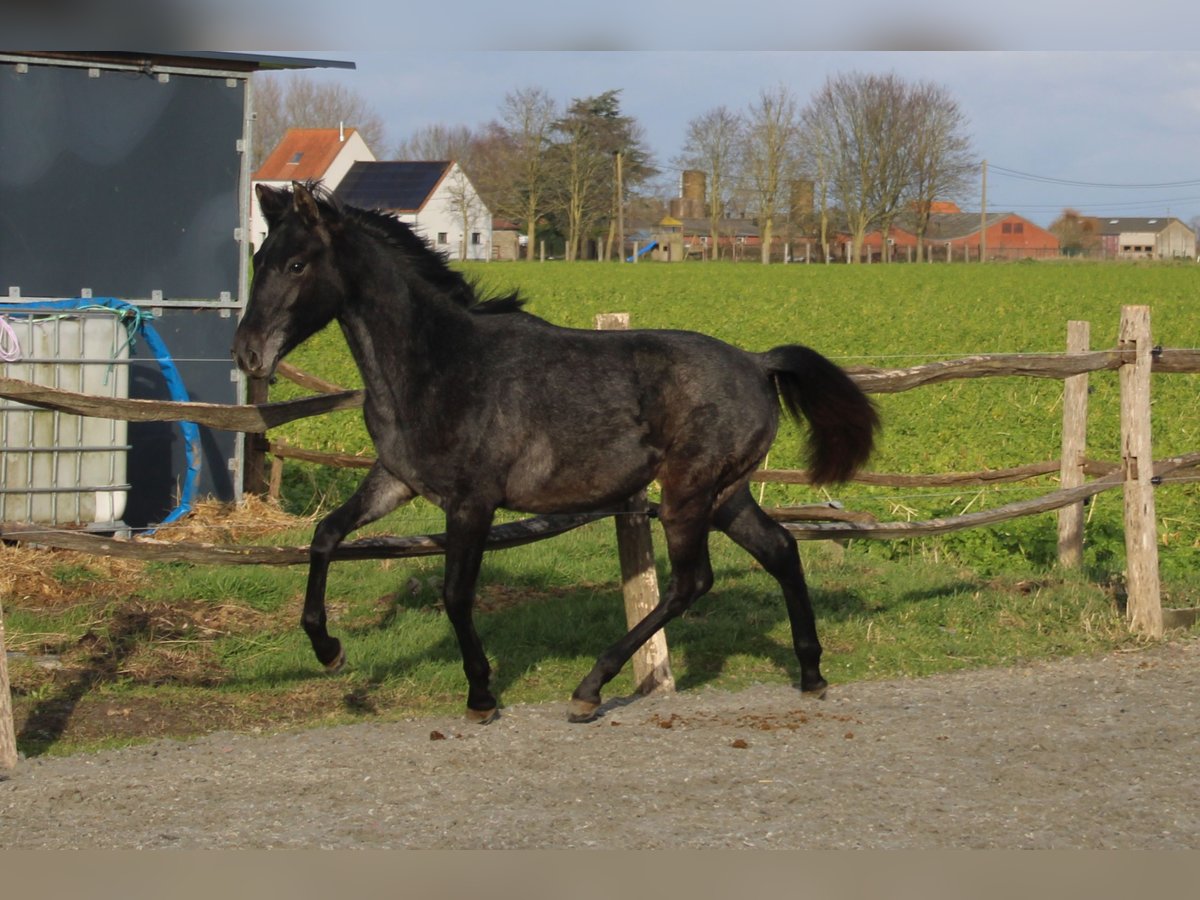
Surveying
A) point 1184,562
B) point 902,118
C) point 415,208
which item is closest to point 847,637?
point 1184,562

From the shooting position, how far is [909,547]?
1071cm

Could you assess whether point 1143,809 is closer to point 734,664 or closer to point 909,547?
point 734,664

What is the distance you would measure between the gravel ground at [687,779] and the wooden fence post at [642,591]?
0.68 feet

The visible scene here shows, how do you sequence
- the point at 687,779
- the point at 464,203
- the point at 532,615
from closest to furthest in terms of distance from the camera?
1. the point at 687,779
2. the point at 532,615
3. the point at 464,203

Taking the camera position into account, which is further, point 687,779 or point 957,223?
point 957,223

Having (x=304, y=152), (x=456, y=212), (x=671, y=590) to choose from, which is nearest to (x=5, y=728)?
(x=671, y=590)

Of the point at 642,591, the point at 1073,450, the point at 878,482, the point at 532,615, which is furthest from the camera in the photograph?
the point at 878,482

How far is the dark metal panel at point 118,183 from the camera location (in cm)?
998

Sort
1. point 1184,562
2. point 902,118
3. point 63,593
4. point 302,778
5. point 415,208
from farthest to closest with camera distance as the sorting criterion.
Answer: point 902,118 < point 415,208 < point 1184,562 < point 63,593 < point 302,778

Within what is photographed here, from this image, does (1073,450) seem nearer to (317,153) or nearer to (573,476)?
(573,476)

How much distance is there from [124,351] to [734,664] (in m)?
4.60

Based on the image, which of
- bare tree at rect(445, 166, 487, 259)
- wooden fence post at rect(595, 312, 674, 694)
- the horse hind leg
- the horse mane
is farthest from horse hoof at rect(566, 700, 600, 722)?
bare tree at rect(445, 166, 487, 259)

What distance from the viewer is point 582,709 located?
634 cm

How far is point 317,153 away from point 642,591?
97.2m
